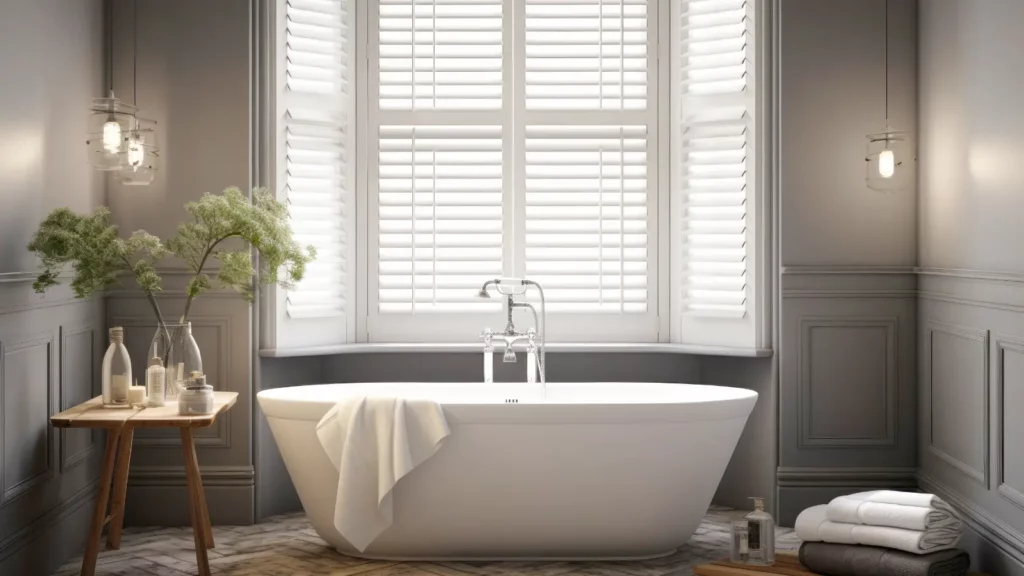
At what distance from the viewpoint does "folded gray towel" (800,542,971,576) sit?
3123mm

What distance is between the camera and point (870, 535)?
323 cm

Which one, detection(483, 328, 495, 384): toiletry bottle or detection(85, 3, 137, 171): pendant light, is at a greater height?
detection(85, 3, 137, 171): pendant light

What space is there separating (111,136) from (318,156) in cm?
105

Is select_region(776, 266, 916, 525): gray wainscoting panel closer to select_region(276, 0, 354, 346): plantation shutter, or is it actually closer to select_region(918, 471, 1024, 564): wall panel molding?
select_region(918, 471, 1024, 564): wall panel molding

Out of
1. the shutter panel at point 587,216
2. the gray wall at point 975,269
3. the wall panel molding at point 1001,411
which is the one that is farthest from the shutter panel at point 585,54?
the wall panel molding at point 1001,411

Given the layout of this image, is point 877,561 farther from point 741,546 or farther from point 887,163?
point 887,163

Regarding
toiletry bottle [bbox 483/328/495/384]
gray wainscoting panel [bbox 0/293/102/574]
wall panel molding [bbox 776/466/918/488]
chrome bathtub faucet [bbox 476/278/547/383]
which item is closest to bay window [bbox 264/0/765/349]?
chrome bathtub faucet [bbox 476/278/547/383]

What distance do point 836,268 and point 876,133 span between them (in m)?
0.55

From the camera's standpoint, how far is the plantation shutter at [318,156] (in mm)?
4262

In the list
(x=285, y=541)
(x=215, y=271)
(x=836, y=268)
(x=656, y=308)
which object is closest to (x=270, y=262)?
(x=215, y=271)

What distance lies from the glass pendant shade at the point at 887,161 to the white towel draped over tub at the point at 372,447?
1867 millimetres

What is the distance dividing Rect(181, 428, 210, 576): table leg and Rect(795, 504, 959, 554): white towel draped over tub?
196 centimetres

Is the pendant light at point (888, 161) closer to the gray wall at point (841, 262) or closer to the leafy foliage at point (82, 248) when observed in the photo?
the gray wall at point (841, 262)

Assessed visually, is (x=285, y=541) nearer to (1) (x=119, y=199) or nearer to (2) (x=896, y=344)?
(1) (x=119, y=199)
